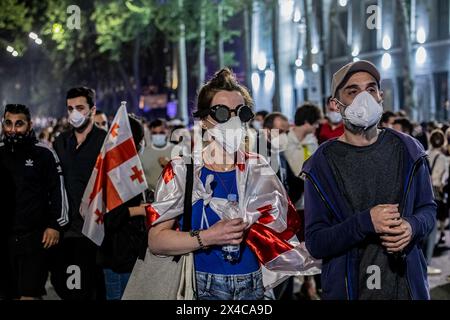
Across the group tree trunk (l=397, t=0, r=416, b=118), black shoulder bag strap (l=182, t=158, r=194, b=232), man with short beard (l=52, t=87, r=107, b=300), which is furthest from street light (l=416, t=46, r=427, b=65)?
black shoulder bag strap (l=182, t=158, r=194, b=232)

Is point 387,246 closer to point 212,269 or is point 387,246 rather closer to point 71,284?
point 212,269

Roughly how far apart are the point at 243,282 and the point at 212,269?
0.17 metres

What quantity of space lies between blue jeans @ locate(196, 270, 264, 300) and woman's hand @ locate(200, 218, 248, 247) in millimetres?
269

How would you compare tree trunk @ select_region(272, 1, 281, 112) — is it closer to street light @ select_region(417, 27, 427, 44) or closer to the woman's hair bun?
street light @ select_region(417, 27, 427, 44)

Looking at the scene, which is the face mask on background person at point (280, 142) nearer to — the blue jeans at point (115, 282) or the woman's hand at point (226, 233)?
the blue jeans at point (115, 282)

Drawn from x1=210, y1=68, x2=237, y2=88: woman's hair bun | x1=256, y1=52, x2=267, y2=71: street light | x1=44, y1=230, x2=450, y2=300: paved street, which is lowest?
x1=44, y1=230, x2=450, y2=300: paved street

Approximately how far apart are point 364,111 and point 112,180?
300 centimetres

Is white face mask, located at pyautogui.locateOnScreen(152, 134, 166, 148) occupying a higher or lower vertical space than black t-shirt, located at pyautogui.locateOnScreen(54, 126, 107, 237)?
higher

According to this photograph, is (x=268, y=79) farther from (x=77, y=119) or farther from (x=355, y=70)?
(x=355, y=70)

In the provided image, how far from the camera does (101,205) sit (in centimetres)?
655

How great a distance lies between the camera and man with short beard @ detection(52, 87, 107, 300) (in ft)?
23.7

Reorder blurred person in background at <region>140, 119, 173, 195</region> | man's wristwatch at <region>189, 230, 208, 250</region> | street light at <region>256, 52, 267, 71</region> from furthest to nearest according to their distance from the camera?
street light at <region>256, 52, 267, 71</region>
blurred person in background at <region>140, 119, 173, 195</region>
man's wristwatch at <region>189, 230, 208, 250</region>

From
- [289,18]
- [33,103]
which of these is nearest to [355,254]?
[289,18]

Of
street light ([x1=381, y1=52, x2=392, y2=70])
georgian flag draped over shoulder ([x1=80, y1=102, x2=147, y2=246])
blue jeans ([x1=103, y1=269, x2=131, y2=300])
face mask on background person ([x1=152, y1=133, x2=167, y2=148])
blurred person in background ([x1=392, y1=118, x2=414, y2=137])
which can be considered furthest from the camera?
street light ([x1=381, y1=52, x2=392, y2=70])
